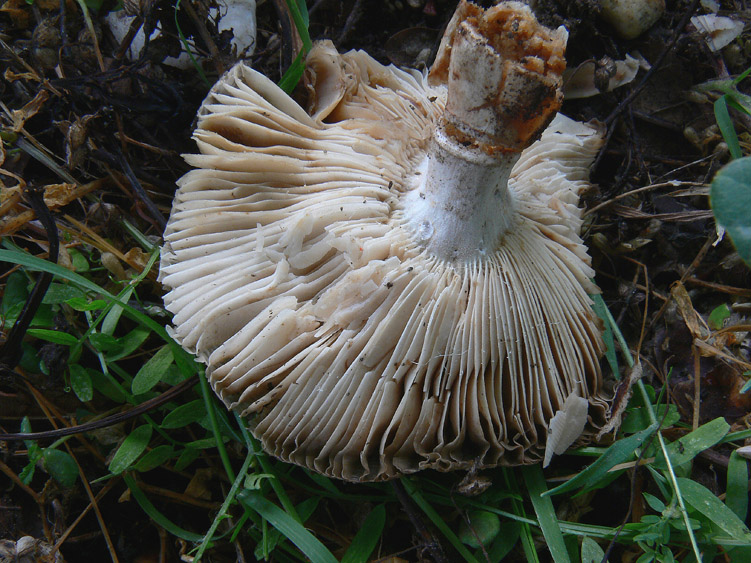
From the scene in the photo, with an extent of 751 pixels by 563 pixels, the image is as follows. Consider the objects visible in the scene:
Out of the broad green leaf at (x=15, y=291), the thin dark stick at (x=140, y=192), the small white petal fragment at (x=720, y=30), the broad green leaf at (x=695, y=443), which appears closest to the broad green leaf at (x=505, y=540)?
the broad green leaf at (x=695, y=443)

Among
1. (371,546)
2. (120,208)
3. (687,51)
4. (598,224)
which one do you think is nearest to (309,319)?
(371,546)

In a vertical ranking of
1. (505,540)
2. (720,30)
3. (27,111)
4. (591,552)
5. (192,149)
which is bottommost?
(505,540)

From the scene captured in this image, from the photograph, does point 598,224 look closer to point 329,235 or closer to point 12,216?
point 329,235

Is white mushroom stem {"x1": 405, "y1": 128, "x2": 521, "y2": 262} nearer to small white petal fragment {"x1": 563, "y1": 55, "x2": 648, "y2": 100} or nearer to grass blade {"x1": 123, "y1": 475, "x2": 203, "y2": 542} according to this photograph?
small white petal fragment {"x1": 563, "y1": 55, "x2": 648, "y2": 100}

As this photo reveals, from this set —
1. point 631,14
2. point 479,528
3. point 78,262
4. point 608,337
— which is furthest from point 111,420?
point 631,14

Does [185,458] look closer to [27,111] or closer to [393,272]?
[393,272]

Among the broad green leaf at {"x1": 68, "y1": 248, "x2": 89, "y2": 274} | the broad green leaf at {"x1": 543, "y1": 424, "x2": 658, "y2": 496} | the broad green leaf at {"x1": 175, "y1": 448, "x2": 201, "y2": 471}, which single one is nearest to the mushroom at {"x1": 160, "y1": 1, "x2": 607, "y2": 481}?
the broad green leaf at {"x1": 543, "y1": 424, "x2": 658, "y2": 496}
